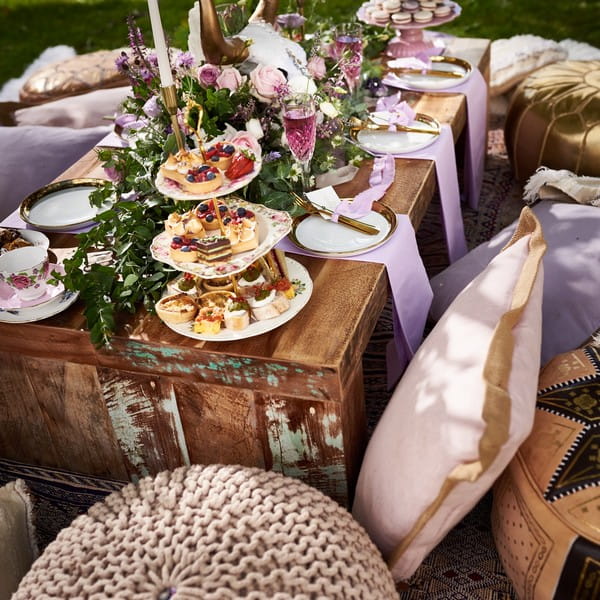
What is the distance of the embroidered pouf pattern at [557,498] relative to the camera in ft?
4.12

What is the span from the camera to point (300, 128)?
1625 mm

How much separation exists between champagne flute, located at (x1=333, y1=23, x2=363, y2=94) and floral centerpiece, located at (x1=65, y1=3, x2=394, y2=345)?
0.08 metres

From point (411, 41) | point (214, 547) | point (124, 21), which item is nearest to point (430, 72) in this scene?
point (411, 41)

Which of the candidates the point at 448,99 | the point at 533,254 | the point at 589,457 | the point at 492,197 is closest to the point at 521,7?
the point at 492,197

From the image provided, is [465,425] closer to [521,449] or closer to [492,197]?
[521,449]

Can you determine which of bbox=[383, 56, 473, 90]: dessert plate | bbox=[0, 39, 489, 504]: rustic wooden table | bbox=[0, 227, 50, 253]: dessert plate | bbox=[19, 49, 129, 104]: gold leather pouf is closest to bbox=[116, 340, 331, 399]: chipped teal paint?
bbox=[0, 39, 489, 504]: rustic wooden table

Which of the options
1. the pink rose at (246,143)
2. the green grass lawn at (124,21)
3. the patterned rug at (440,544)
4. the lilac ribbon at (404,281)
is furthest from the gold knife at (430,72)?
the green grass lawn at (124,21)

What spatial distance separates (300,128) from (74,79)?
6.64 ft

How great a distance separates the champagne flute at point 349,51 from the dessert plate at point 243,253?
826mm

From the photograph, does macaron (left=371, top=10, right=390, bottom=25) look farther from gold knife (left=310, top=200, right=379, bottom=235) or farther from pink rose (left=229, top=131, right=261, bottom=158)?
pink rose (left=229, top=131, right=261, bottom=158)

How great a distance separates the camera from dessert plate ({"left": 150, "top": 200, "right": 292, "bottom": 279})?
125 centimetres

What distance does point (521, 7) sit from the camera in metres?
4.68

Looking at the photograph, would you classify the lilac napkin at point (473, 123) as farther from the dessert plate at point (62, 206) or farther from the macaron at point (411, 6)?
the dessert plate at point (62, 206)

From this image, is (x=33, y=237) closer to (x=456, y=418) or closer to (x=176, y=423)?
(x=176, y=423)
